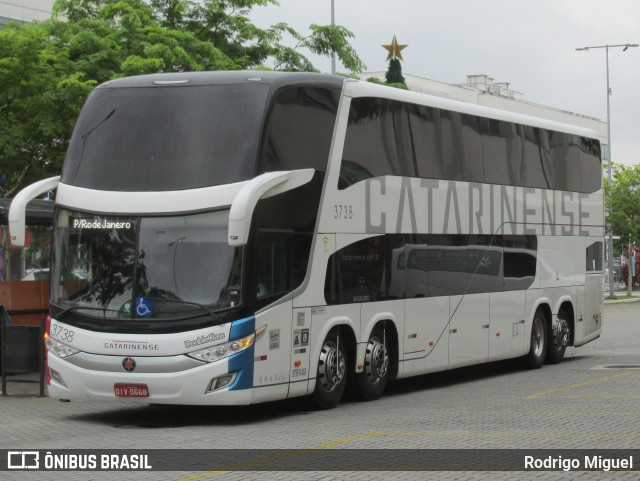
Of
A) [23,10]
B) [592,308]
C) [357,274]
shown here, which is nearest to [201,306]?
[357,274]

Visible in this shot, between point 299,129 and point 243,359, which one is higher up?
point 299,129

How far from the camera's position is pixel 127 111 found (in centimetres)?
1551

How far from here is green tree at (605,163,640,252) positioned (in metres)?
65.8

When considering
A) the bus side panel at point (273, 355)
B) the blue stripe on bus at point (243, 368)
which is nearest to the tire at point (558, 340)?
the bus side panel at point (273, 355)

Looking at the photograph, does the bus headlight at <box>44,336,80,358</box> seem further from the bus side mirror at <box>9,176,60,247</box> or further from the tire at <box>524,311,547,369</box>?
the tire at <box>524,311,547,369</box>

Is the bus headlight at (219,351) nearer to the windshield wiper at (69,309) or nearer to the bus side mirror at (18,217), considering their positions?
the windshield wiper at (69,309)

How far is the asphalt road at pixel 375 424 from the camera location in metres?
11.5

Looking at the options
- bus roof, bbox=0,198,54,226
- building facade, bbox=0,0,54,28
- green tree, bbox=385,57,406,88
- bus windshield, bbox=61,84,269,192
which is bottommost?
bus roof, bbox=0,198,54,226

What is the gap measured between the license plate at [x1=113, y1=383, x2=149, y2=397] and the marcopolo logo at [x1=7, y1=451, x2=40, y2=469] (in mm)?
2331

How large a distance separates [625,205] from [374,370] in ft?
170

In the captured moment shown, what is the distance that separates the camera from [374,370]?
56.9 ft

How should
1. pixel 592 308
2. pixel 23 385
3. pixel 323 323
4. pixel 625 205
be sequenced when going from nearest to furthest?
pixel 323 323 → pixel 23 385 → pixel 592 308 → pixel 625 205

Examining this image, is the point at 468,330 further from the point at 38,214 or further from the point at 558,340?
the point at 38,214

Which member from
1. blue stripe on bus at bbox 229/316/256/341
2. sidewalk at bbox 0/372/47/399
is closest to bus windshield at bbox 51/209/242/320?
blue stripe on bus at bbox 229/316/256/341
